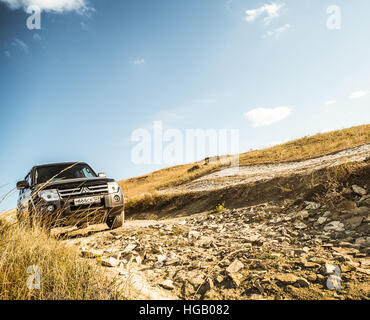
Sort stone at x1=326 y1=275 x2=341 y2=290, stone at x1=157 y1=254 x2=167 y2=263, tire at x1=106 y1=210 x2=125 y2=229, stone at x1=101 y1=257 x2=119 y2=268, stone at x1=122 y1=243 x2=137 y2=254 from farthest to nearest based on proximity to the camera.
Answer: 1. tire at x1=106 y1=210 x2=125 y2=229
2. stone at x1=122 y1=243 x2=137 y2=254
3. stone at x1=157 y1=254 x2=167 y2=263
4. stone at x1=101 y1=257 x2=119 y2=268
5. stone at x1=326 y1=275 x2=341 y2=290

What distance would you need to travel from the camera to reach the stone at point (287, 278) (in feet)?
9.44

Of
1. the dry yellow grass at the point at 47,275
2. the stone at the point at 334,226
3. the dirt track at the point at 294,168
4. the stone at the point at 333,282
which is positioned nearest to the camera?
the dry yellow grass at the point at 47,275

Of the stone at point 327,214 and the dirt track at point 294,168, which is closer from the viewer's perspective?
the stone at point 327,214

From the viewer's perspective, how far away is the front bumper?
5.11 m

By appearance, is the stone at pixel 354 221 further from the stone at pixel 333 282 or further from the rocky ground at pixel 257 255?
the stone at pixel 333 282

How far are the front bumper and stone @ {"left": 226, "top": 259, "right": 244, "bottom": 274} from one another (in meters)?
2.64

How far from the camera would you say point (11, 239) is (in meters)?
3.00

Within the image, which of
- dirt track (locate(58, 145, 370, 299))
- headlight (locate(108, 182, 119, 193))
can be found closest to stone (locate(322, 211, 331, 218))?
dirt track (locate(58, 145, 370, 299))

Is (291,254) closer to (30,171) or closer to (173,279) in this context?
(173,279)

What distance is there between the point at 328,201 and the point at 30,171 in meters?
7.79

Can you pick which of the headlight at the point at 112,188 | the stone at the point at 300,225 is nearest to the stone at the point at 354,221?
the stone at the point at 300,225

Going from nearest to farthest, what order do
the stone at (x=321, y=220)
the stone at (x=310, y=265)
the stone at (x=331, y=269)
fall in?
1. the stone at (x=331, y=269)
2. the stone at (x=310, y=265)
3. the stone at (x=321, y=220)

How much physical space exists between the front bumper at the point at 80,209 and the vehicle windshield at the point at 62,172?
135 centimetres

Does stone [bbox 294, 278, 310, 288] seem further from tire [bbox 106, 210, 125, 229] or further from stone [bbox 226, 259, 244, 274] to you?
tire [bbox 106, 210, 125, 229]
